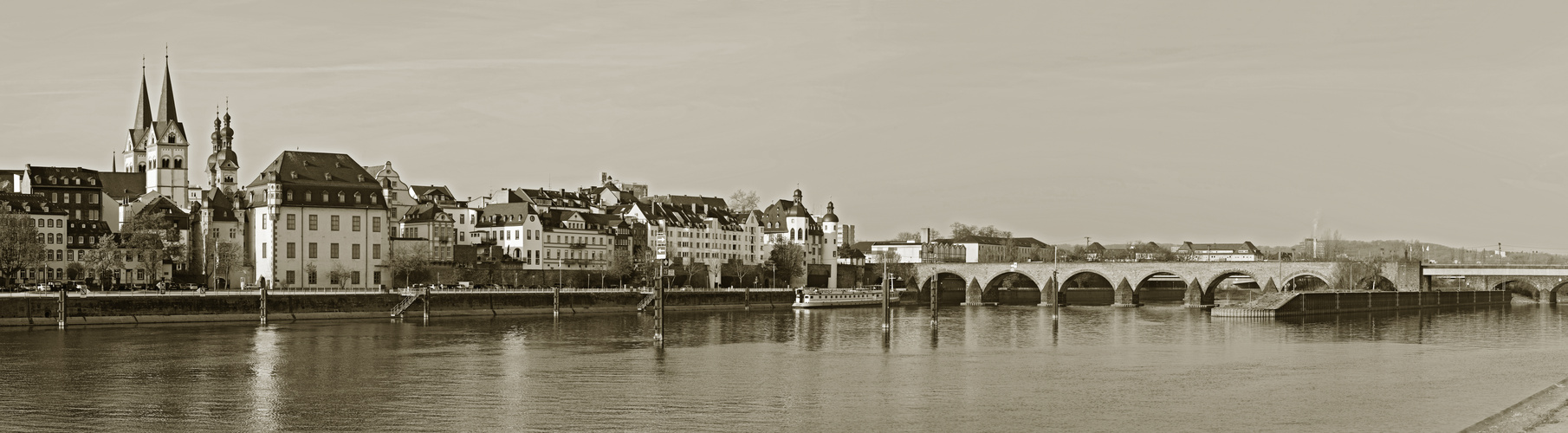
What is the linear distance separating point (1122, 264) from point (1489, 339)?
5393 centimetres

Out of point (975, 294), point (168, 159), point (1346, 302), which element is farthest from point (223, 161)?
point (1346, 302)

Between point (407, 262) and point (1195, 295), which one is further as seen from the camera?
point (1195, 295)

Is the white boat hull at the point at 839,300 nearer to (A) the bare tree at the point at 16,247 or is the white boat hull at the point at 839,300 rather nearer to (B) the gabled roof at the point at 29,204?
(A) the bare tree at the point at 16,247

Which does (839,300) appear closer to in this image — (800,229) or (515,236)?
(515,236)

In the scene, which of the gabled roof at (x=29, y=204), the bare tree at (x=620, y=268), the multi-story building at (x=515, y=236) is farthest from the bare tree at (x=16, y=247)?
the bare tree at (x=620, y=268)

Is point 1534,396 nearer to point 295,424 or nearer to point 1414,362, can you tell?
point 1414,362

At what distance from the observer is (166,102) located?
446 feet

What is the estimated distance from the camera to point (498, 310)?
87.6m

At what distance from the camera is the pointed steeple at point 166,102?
135 m

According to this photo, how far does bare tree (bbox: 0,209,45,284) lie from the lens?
288ft

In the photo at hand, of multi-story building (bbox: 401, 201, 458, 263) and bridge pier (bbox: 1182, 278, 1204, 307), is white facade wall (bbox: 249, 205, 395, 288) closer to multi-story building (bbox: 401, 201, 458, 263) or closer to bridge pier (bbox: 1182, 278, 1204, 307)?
multi-story building (bbox: 401, 201, 458, 263)

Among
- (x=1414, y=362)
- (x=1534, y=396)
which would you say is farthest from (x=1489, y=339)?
(x=1534, y=396)

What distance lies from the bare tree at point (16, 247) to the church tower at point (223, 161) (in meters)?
29.7

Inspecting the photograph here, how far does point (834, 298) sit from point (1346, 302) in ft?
119
